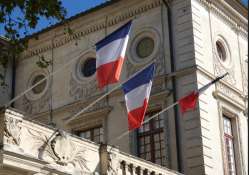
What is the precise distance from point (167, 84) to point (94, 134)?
164 inches

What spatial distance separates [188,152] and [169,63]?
3989mm

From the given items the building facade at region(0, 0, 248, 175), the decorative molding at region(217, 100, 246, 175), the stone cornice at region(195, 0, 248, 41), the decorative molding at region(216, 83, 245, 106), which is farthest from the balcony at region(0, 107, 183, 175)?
the stone cornice at region(195, 0, 248, 41)

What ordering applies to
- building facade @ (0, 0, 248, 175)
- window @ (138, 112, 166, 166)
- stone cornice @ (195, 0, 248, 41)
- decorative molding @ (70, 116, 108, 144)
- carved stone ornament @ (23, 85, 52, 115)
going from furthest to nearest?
carved stone ornament @ (23, 85, 52, 115), stone cornice @ (195, 0, 248, 41), decorative molding @ (70, 116, 108, 144), window @ (138, 112, 166, 166), building facade @ (0, 0, 248, 175)

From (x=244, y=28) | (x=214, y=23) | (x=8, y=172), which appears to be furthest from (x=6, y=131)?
(x=244, y=28)

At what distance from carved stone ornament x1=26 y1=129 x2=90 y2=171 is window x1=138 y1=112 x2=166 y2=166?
6293 millimetres

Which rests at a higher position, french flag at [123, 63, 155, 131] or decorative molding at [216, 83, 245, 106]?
decorative molding at [216, 83, 245, 106]

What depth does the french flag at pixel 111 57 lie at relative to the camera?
1535cm

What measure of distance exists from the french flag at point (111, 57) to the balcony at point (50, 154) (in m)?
2.02

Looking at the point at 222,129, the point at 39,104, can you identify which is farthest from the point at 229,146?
the point at 39,104

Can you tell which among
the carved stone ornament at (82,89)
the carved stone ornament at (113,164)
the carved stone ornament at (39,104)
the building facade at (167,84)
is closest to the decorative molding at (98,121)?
the building facade at (167,84)

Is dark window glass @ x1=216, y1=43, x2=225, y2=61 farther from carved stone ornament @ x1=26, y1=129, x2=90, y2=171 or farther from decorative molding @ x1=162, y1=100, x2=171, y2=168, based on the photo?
carved stone ornament @ x1=26, y1=129, x2=90, y2=171

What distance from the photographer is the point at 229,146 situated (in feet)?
72.6

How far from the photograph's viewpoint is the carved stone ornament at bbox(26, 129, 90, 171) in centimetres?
1377

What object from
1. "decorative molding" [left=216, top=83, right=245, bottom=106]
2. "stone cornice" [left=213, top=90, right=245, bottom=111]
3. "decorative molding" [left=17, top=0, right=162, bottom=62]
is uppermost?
"decorative molding" [left=17, top=0, right=162, bottom=62]
